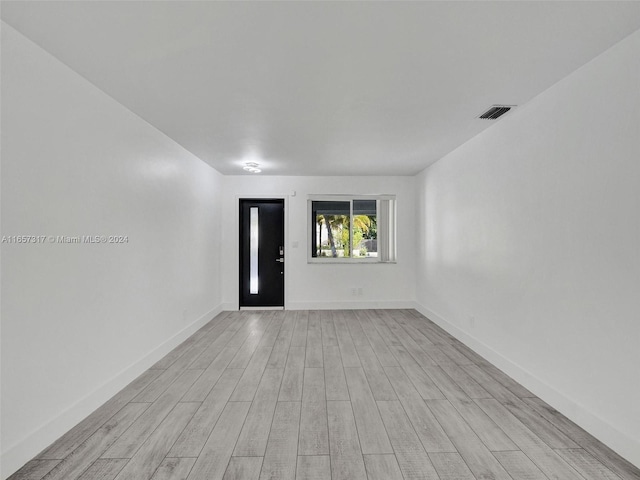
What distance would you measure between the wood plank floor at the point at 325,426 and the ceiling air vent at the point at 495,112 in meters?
2.48

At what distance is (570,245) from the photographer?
2428 millimetres

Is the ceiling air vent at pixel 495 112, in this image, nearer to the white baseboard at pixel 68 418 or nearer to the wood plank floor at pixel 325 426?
the wood plank floor at pixel 325 426

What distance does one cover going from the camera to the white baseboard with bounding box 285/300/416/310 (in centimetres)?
609

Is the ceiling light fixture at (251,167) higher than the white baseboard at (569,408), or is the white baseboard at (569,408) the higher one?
the ceiling light fixture at (251,167)

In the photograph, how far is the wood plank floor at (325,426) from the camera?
190cm

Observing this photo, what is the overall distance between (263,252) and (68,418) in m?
4.06

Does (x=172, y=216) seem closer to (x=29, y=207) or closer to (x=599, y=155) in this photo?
(x=29, y=207)

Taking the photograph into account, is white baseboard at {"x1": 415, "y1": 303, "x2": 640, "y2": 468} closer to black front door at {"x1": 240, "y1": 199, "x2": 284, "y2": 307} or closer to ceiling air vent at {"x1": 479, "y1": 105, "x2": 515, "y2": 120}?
ceiling air vent at {"x1": 479, "y1": 105, "x2": 515, "y2": 120}

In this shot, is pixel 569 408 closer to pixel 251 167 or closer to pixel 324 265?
pixel 324 265

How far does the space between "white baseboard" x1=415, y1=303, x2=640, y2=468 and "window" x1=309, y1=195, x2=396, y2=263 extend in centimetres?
266

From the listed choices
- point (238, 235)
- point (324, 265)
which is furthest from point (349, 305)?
point (238, 235)

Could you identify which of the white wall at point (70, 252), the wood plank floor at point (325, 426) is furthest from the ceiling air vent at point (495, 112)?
the white wall at point (70, 252)

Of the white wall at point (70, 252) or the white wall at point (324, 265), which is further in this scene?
the white wall at point (324, 265)

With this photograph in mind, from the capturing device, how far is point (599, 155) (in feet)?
7.16
